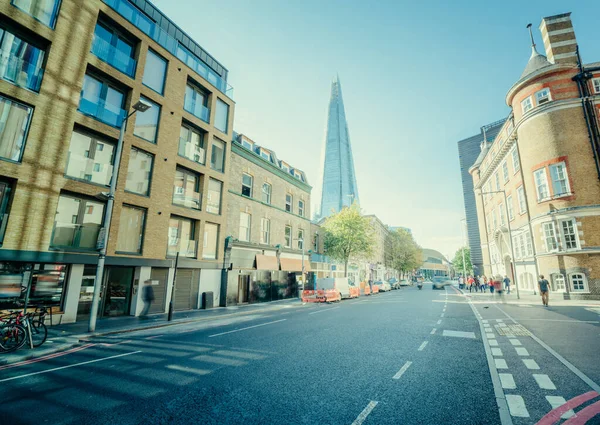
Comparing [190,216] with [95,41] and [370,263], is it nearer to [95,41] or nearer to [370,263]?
[95,41]

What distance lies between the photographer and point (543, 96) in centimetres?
2359

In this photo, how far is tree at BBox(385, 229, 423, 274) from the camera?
78625 millimetres

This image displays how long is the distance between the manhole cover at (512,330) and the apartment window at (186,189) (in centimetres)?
1798

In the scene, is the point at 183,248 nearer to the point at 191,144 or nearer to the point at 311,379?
the point at 191,144

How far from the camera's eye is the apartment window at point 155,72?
17.7 metres

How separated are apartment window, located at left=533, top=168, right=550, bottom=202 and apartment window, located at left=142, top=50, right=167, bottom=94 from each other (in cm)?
2968

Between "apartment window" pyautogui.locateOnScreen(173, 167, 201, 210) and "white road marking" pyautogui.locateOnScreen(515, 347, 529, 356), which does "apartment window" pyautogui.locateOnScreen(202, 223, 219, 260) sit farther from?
"white road marking" pyautogui.locateOnScreen(515, 347, 529, 356)

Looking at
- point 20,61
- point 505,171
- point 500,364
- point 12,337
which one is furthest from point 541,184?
point 20,61

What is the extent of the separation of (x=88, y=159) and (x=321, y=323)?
45.5 feet

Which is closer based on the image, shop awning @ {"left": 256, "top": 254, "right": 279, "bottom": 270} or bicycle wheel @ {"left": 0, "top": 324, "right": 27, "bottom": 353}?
bicycle wheel @ {"left": 0, "top": 324, "right": 27, "bottom": 353}

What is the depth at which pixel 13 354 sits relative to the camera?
7.71m

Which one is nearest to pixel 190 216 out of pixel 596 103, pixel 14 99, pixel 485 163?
pixel 14 99

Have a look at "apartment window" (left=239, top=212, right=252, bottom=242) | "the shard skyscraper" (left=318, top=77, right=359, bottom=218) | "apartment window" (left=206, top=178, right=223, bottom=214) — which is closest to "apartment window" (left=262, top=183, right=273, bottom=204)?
"apartment window" (left=239, top=212, right=252, bottom=242)

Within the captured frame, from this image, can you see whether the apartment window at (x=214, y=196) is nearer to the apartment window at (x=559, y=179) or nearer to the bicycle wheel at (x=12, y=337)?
the bicycle wheel at (x=12, y=337)
